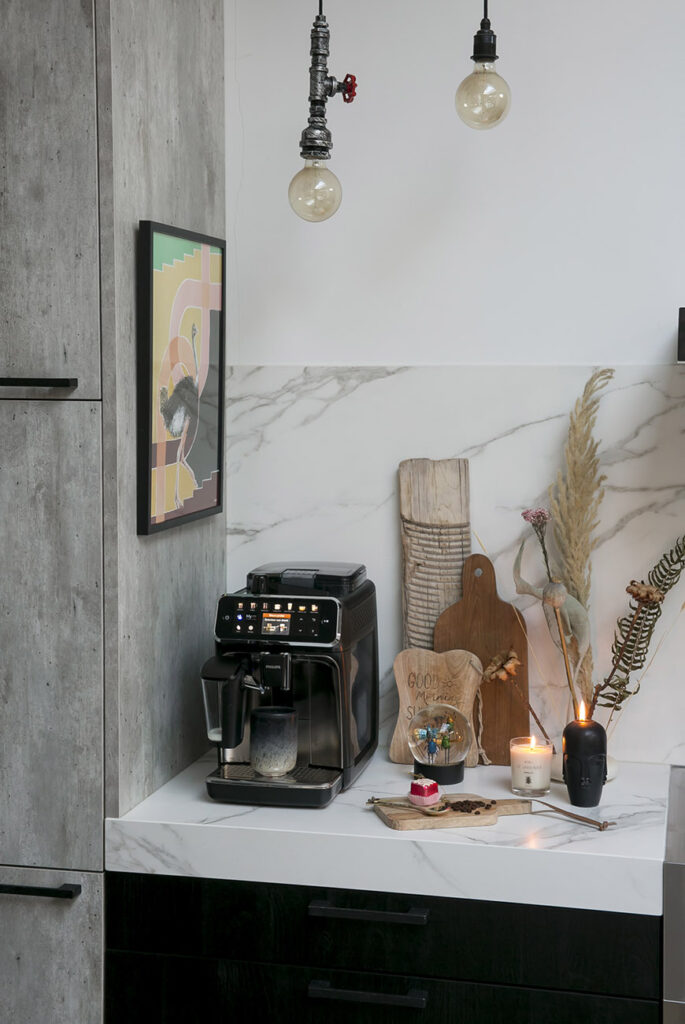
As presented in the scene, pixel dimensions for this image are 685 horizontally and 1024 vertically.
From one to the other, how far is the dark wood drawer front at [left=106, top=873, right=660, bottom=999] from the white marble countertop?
0.03m

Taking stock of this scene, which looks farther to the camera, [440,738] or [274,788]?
[440,738]

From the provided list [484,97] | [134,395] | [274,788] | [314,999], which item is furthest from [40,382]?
[314,999]

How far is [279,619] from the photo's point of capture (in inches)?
77.8

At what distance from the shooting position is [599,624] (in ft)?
7.41

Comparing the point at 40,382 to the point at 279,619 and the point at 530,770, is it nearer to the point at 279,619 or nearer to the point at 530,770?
the point at 279,619

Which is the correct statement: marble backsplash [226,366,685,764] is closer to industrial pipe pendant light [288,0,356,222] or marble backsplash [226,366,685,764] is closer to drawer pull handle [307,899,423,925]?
industrial pipe pendant light [288,0,356,222]

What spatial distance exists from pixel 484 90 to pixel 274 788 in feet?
4.22

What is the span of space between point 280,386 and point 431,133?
0.62m

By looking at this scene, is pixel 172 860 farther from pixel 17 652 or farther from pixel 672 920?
pixel 672 920

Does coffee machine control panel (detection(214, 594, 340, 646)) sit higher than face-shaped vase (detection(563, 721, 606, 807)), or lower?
higher

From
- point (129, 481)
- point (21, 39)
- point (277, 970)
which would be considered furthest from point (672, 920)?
point (21, 39)

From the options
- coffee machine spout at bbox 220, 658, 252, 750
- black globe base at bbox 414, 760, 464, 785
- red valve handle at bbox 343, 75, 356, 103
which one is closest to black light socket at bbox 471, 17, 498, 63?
red valve handle at bbox 343, 75, 356, 103

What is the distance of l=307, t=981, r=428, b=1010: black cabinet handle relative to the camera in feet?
5.82

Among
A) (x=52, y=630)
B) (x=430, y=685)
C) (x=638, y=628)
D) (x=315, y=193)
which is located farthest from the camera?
(x=430, y=685)
